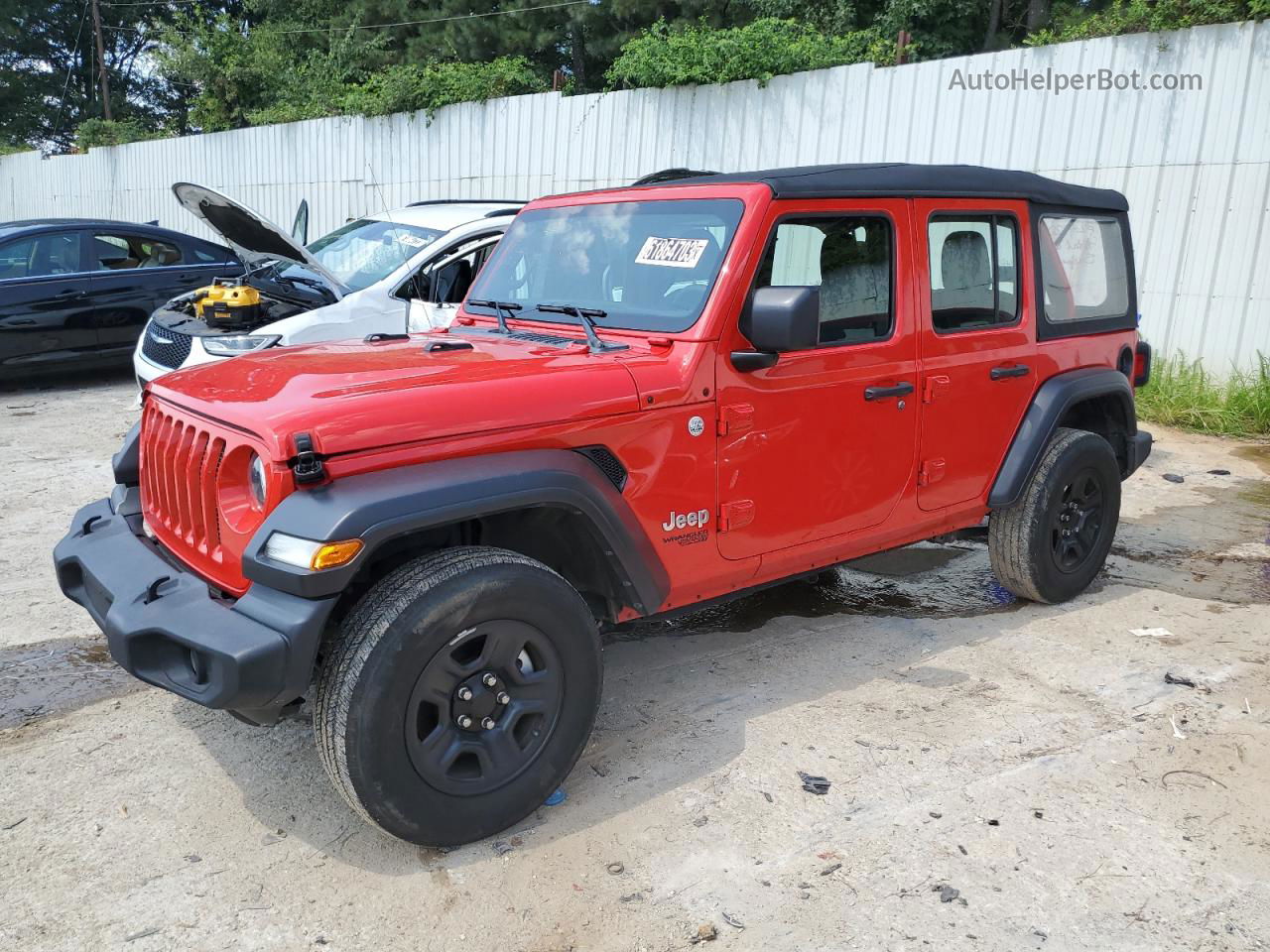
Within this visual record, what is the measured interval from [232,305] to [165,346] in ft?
2.03

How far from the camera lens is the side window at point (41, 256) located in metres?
8.98

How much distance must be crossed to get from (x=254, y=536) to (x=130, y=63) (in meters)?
45.1

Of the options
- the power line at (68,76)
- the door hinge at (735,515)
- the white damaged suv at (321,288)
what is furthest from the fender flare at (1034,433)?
the power line at (68,76)

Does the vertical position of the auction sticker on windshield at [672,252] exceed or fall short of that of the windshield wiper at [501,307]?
it exceeds it

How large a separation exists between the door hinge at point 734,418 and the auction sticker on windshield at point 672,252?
52 centimetres

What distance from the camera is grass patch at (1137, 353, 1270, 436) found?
8.05 meters

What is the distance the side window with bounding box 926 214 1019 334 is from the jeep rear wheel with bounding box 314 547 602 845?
2.05 m

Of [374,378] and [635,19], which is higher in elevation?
[635,19]

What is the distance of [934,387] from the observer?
13.2ft

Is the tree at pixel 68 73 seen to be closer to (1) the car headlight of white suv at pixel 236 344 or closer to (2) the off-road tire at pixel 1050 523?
(1) the car headlight of white suv at pixel 236 344

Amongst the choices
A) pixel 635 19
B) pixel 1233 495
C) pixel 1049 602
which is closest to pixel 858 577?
pixel 1049 602

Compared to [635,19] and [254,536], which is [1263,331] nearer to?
[254,536]

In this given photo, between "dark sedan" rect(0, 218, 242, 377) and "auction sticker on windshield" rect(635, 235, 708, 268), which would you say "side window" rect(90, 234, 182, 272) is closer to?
"dark sedan" rect(0, 218, 242, 377)

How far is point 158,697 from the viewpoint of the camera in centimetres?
385
